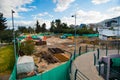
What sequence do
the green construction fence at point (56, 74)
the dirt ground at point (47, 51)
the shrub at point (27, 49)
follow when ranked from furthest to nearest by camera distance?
1. the shrub at point (27, 49)
2. the dirt ground at point (47, 51)
3. the green construction fence at point (56, 74)

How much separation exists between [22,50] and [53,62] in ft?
28.3

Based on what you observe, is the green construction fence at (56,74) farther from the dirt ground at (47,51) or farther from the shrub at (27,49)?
the shrub at (27,49)

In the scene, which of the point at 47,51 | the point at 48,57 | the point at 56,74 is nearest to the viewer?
the point at 56,74

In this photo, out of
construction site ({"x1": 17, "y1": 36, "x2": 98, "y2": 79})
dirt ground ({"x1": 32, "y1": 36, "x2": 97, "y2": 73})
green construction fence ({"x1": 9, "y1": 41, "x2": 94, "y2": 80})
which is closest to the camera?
green construction fence ({"x1": 9, "y1": 41, "x2": 94, "y2": 80})

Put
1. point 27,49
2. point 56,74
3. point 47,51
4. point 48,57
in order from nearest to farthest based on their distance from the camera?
point 56,74 < point 48,57 < point 27,49 < point 47,51

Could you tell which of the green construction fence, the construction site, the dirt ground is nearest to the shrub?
the construction site

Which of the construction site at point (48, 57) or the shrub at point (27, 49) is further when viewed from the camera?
the shrub at point (27, 49)

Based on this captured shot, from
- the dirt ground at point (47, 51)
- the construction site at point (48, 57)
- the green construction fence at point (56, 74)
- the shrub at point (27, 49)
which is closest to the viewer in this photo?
the green construction fence at point (56, 74)

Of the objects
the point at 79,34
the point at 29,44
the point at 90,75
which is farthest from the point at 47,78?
the point at 79,34

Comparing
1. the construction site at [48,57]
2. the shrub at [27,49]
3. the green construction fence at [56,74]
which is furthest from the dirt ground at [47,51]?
the green construction fence at [56,74]

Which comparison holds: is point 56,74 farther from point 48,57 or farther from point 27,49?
point 27,49

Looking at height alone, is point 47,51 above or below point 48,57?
above

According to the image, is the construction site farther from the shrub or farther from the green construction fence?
the green construction fence

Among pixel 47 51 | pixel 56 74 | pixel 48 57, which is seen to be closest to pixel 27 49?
pixel 48 57
